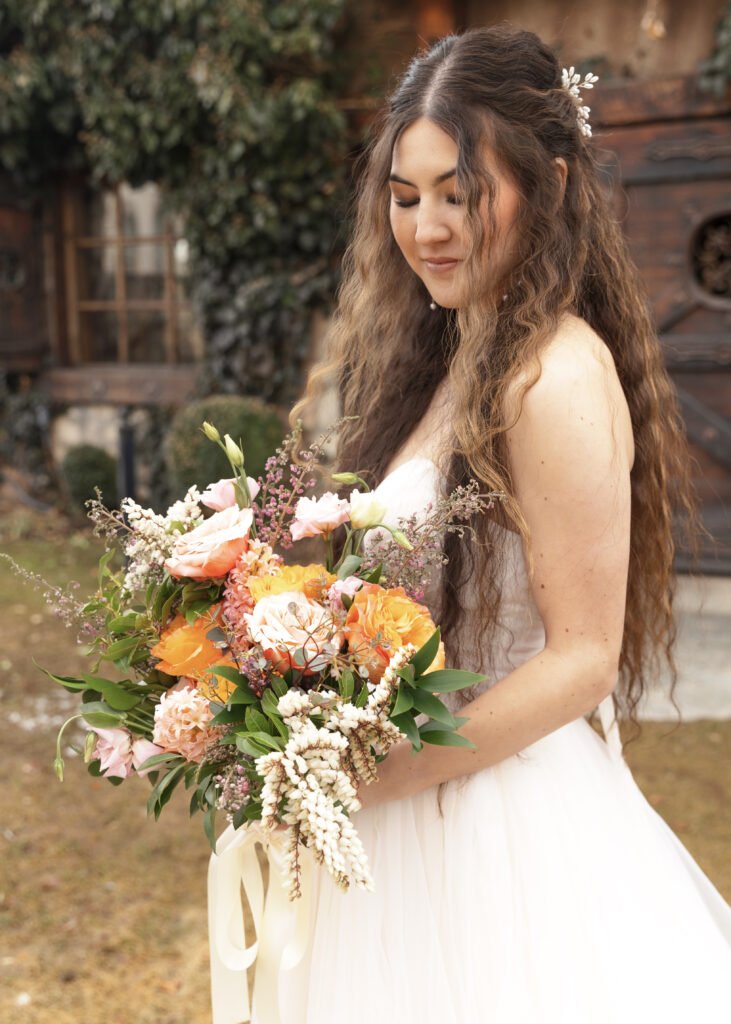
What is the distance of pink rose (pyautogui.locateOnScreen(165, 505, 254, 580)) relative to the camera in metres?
1.24

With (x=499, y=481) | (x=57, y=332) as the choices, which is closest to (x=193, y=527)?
(x=499, y=481)

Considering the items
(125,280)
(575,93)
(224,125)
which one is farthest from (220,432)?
(575,93)

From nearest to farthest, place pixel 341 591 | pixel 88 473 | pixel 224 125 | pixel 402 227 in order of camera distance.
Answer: pixel 341 591
pixel 402 227
pixel 224 125
pixel 88 473

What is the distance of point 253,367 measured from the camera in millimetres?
6711

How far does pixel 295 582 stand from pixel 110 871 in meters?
2.44

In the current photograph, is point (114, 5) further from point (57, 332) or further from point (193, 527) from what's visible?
point (193, 527)

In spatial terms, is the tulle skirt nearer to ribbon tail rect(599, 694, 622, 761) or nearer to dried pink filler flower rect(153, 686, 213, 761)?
ribbon tail rect(599, 694, 622, 761)

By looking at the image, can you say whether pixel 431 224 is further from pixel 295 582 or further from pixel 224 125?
pixel 224 125

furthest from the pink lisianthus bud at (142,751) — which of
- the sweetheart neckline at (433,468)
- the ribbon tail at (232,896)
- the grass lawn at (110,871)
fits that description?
the grass lawn at (110,871)

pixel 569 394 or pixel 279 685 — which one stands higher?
pixel 569 394

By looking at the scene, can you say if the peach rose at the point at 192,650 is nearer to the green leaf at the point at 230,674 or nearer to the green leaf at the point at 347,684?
the green leaf at the point at 230,674

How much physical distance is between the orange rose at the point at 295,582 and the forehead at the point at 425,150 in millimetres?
650

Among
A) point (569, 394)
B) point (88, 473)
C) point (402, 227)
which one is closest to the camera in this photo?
point (569, 394)

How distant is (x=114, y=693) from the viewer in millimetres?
1360
